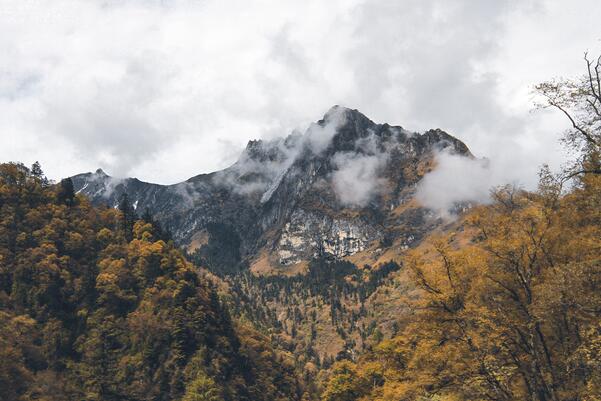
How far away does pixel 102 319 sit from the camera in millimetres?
113562

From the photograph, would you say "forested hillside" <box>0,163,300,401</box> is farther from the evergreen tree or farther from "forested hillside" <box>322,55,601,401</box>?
"forested hillside" <box>322,55,601,401</box>

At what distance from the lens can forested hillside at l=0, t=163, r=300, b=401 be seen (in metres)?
99.5

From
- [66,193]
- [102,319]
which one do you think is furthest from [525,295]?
[66,193]

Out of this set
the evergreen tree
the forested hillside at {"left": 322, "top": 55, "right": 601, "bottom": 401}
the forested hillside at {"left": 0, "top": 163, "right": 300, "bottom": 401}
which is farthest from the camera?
the evergreen tree

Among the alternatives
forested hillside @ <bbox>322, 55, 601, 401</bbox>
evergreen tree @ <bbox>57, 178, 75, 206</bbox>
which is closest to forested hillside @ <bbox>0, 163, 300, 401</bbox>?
evergreen tree @ <bbox>57, 178, 75, 206</bbox>

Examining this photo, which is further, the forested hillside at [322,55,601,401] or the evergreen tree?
the evergreen tree

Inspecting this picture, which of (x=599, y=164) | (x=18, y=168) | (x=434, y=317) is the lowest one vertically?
(x=434, y=317)

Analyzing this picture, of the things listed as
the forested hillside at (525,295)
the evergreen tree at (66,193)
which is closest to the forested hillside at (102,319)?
the evergreen tree at (66,193)

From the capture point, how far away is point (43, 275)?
383ft

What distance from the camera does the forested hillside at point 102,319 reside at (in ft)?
326

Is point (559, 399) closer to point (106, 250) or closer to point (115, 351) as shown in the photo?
point (115, 351)

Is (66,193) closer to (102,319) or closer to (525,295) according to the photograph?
(102,319)

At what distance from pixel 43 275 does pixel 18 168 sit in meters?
46.7

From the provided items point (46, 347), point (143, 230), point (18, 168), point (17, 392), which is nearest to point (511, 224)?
point (17, 392)
